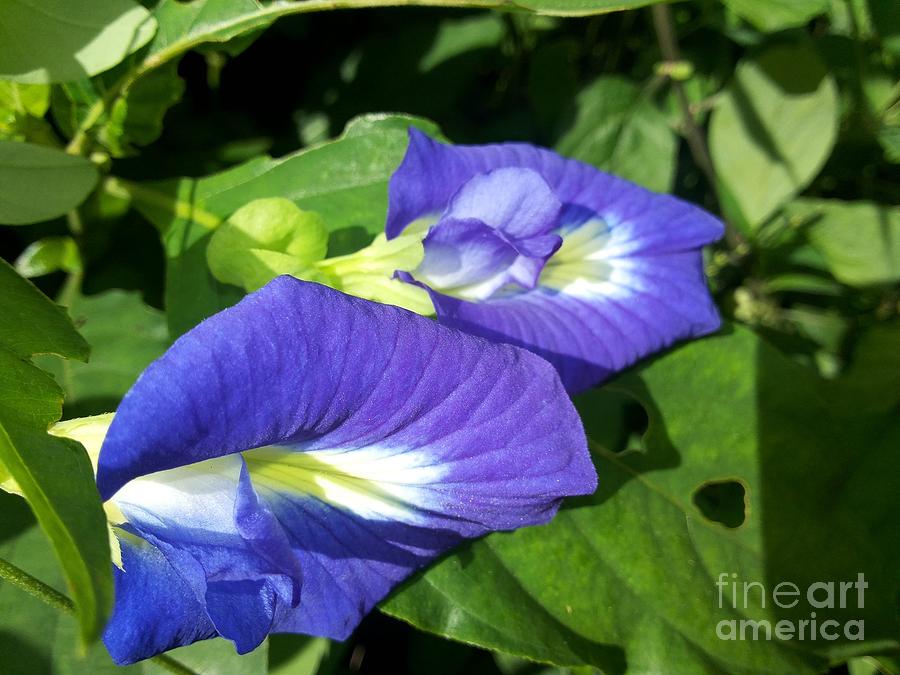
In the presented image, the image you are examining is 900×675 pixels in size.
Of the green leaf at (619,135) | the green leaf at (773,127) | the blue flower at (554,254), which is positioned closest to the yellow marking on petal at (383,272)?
the blue flower at (554,254)

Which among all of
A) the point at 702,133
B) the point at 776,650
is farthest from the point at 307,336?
the point at 702,133

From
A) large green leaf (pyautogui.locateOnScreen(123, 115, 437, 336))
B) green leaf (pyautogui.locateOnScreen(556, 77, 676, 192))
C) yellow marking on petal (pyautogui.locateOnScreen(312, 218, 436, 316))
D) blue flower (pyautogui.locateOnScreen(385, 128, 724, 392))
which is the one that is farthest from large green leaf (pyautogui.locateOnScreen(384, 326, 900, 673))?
green leaf (pyautogui.locateOnScreen(556, 77, 676, 192))

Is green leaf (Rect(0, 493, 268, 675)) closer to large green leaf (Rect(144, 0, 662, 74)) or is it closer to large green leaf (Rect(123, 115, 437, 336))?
large green leaf (Rect(123, 115, 437, 336))

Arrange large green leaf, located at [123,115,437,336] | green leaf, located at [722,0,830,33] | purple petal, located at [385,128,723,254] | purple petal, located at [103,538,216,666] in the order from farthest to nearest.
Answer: green leaf, located at [722,0,830,33] → large green leaf, located at [123,115,437,336] → purple petal, located at [385,128,723,254] → purple petal, located at [103,538,216,666]

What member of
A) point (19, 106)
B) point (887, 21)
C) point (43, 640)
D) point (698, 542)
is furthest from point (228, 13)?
point (887, 21)

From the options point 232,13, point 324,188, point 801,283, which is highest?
point 232,13

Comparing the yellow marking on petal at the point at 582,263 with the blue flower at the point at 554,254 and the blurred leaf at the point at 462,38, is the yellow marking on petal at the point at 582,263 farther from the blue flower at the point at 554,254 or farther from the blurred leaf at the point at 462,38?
the blurred leaf at the point at 462,38

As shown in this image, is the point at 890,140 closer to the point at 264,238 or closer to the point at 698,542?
the point at 698,542
